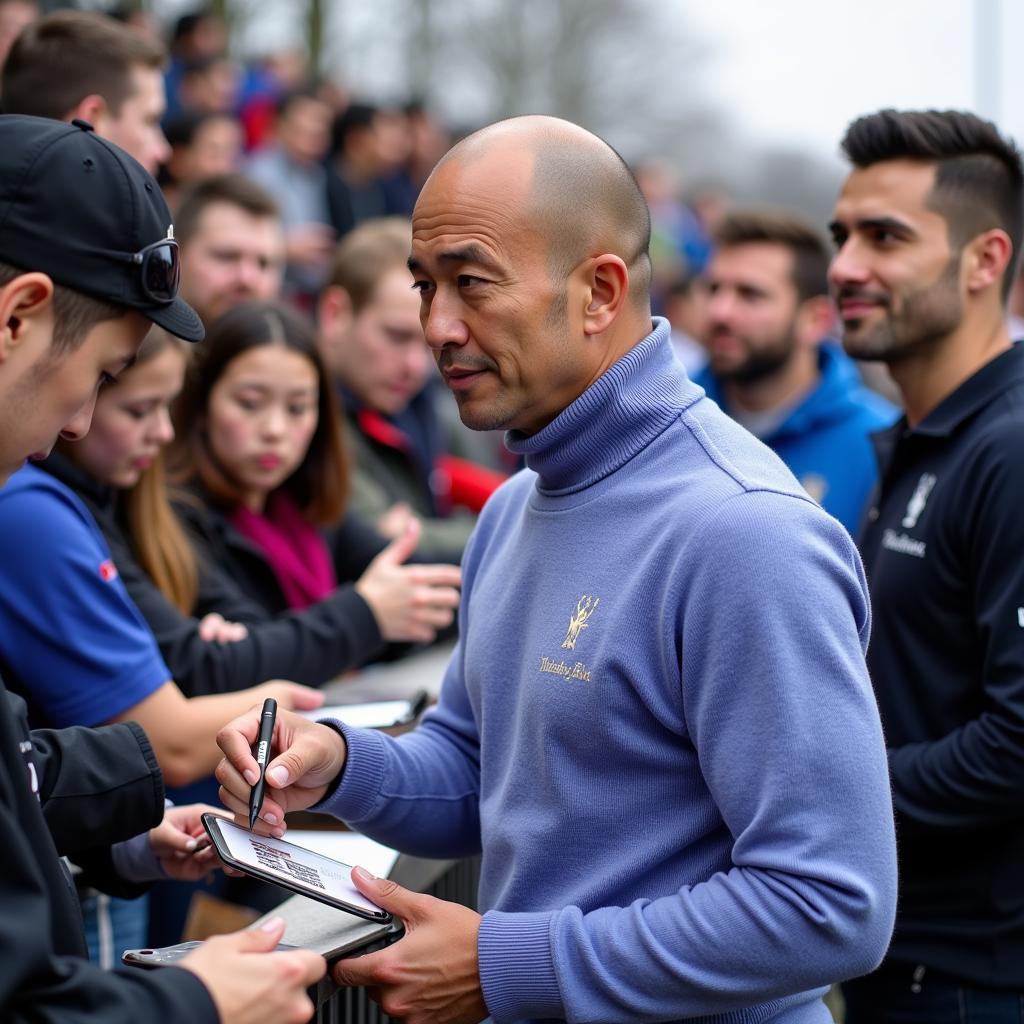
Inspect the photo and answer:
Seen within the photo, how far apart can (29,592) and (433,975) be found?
1.21 meters

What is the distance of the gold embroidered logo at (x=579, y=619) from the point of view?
2.00 meters

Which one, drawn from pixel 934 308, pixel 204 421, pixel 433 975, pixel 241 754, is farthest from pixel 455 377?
pixel 204 421

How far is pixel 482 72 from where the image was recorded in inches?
1199

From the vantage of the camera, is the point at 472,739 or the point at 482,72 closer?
the point at 472,739

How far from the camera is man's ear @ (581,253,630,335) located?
2.08 metres

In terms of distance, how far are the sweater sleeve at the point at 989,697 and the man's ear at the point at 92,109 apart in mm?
2756

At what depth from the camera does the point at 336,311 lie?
5.57 metres

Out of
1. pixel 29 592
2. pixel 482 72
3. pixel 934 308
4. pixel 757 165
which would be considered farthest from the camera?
pixel 757 165

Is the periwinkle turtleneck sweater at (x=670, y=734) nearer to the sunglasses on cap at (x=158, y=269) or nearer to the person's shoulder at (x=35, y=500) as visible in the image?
the sunglasses on cap at (x=158, y=269)

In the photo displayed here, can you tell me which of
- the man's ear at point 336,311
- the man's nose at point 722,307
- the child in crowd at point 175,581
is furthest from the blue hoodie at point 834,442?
the child in crowd at point 175,581

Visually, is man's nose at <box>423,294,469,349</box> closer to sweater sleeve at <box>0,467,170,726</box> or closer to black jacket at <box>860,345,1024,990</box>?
sweater sleeve at <box>0,467,170,726</box>

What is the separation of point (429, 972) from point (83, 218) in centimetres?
114

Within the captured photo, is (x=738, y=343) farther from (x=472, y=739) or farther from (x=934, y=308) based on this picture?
(x=472, y=739)

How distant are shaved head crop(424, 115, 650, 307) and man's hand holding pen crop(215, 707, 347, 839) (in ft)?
2.74
